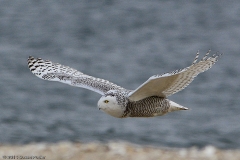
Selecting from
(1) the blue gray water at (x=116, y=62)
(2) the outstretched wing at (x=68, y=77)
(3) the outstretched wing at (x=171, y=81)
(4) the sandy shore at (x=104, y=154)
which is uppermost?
(1) the blue gray water at (x=116, y=62)

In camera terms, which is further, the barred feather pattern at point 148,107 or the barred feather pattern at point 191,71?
the barred feather pattern at point 148,107

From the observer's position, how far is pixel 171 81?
24.7ft

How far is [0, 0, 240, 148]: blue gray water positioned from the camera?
55.2ft

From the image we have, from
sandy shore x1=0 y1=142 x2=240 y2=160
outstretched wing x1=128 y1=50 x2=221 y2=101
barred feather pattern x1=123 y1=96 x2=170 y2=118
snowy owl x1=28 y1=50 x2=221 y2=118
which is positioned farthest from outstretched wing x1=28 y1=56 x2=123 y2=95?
sandy shore x1=0 y1=142 x2=240 y2=160

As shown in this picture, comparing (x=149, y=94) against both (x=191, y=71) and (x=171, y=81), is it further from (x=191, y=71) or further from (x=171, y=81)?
(x=191, y=71)

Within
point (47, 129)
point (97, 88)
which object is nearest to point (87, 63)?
point (47, 129)

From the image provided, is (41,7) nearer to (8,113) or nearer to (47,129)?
(8,113)

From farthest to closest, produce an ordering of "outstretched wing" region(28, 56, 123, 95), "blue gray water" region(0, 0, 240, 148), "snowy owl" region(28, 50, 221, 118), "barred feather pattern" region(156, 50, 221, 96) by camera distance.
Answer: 1. "blue gray water" region(0, 0, 240, 148)
2. "outstretched wing" region(28, 56, 123, 95)
3. "snowy owl" region(28, 50, 221, 118)
4. "barred feather pattern" region(156, 50, 221, 96)

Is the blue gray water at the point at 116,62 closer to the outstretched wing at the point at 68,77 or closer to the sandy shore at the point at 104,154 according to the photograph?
the sandy shore at the point at 104,154

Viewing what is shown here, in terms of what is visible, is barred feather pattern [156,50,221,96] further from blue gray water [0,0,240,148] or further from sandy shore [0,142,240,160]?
blue gray water [0,0,240,148]

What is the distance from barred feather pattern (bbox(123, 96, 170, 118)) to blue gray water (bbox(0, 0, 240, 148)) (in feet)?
23.6

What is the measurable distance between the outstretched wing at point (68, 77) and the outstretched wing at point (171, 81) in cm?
74

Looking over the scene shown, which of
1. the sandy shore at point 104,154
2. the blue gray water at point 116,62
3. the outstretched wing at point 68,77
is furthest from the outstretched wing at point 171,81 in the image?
the blue gray water at point 116,62

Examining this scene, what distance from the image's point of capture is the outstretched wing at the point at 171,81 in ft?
23.6
